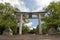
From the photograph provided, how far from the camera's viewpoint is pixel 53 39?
22.0 meters

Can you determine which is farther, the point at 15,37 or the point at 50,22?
the point at 50,22

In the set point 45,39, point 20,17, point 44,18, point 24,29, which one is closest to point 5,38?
point 45,39

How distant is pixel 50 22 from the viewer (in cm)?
2891

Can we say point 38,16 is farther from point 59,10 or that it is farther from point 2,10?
point 2,10

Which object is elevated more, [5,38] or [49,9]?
[49,9]

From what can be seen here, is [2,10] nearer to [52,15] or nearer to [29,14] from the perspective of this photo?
[29,14]

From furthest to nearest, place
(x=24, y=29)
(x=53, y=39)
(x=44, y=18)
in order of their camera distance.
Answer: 1. (x=24, y=29)
2. (x=44, y=18)
3. (x=53, y=39)

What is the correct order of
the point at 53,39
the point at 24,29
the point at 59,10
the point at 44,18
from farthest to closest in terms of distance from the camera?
the point at 24,29, the point at 44,18, the point at 59,10, the point at 53,39

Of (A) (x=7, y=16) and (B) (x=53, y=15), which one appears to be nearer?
(B) (x=53, y=15)

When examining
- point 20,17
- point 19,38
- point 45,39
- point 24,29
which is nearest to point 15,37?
point 19,38

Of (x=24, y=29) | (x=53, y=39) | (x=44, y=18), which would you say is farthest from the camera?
(x=24, y=29)

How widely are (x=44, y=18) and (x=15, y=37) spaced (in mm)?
8872

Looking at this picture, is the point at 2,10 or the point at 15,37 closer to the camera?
the point at 15,37

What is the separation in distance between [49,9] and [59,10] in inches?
83.3
